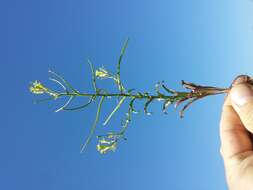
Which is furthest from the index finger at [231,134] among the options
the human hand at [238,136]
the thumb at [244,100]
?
the thumb at [244,100]

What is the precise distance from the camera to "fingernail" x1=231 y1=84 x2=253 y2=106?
4137 millimetres

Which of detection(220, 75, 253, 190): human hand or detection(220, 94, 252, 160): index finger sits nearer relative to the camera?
detection(220, 75, 253, 190): human hand

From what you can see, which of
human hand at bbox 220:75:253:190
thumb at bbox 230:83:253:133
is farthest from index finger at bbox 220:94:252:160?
thumb at bbox 230:83:253:133

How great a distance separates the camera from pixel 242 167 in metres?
4.28

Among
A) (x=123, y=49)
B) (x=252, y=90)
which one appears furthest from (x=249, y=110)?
(x=123, y=49)

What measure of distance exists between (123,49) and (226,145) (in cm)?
175

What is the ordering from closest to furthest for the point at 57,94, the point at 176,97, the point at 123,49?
the point at 123,49 → the point at 57,94 → the point at 176,97

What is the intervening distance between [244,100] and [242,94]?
0.20 ft

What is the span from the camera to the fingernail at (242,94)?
4.14 metres

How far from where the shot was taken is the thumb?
4.12 metres

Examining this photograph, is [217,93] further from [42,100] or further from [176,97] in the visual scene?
[42,100]

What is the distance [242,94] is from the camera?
4.16 m

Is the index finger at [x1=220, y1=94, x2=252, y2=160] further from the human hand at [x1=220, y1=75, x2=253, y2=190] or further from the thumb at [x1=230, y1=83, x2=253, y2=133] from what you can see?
the thumb at [x1=230, y1=83, x2=253, y2=133]

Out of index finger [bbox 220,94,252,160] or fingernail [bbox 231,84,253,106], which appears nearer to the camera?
fingernail [bbox 231,84,253,106]
